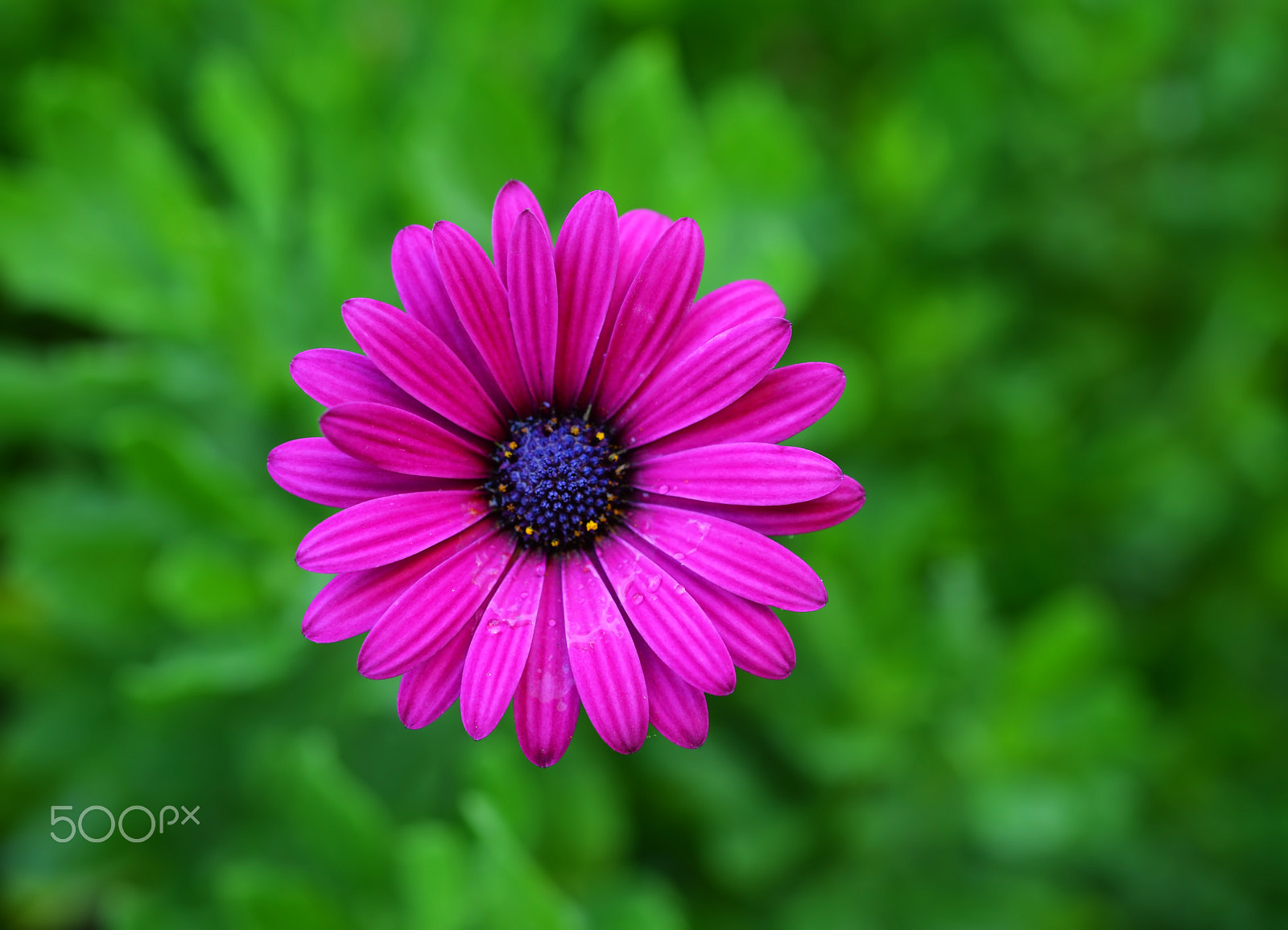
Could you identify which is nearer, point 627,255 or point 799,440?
point 627,255

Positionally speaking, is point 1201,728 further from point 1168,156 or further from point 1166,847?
point 1168,156

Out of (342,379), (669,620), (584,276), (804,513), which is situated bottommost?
(669,620)

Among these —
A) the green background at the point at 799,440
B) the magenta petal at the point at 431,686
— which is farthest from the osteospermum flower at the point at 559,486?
the green background at the point at 799,440

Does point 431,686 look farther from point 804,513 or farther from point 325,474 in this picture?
point 804,513

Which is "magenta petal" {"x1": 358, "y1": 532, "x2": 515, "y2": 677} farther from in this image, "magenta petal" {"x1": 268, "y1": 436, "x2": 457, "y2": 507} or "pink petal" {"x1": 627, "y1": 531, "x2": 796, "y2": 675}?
"pink petal" {"x1": 627, "y1": 531, "x2": 796, "y2": 675}

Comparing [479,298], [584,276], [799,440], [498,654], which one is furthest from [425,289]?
[799,440]
